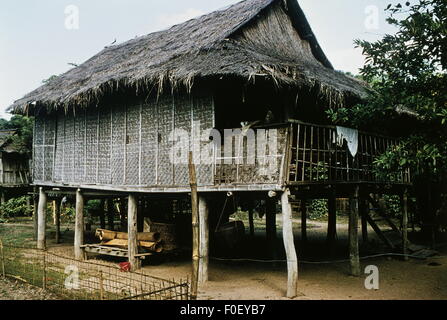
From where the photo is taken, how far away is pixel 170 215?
1323 centimetres

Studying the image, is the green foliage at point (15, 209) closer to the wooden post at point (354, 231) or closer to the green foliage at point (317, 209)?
the green foliage at point (317, 209)

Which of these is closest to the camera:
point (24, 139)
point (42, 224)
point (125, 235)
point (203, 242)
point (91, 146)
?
point (203, 242)

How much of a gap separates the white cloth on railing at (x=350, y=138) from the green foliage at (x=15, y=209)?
1866 cm

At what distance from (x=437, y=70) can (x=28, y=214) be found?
915 inches

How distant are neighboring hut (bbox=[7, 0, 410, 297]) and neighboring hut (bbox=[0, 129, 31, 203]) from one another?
10.7 meters

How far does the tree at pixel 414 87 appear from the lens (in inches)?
252

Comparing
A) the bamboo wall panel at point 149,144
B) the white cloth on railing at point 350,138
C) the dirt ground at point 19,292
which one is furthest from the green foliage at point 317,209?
the dirt ground at point 19,292

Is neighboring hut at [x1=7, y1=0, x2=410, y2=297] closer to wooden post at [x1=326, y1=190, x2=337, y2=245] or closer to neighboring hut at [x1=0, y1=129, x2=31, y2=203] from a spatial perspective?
wooden post at [x1=326, y1=190, x2=337, y2=245]

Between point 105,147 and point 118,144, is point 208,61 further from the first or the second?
point 105,147

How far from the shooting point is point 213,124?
27.6ft

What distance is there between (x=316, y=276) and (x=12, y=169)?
2017 cm

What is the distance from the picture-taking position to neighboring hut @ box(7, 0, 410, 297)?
7.93 meters

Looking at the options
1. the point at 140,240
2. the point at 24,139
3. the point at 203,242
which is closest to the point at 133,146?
the point at 140,240

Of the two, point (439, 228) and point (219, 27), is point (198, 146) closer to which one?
point (219, 27)
